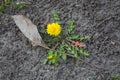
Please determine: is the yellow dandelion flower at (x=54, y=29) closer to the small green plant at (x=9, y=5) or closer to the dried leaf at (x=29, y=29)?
the dried leaf at (x=29, y=29)

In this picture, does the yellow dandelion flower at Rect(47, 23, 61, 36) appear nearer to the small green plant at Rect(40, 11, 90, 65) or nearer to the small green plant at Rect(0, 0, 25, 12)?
the small green plant at Rect(40, 11, 90, 65)

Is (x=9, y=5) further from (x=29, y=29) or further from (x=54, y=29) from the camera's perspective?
(x=54, y=29)

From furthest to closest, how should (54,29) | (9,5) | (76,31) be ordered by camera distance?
(9,5)
(76,31)
(54,29)

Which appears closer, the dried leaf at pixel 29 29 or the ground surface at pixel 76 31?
the ground surface at pixel 76 31

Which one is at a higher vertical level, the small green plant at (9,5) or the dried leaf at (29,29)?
the small green plant at (9,5)

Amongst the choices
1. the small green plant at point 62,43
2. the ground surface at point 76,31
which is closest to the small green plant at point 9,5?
the ground surface at point 76,31

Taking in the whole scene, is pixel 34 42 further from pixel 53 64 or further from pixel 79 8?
pixel 79 8

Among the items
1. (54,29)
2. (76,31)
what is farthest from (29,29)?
(76,31)

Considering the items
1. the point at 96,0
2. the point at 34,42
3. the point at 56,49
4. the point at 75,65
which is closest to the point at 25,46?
the point at 34,42
